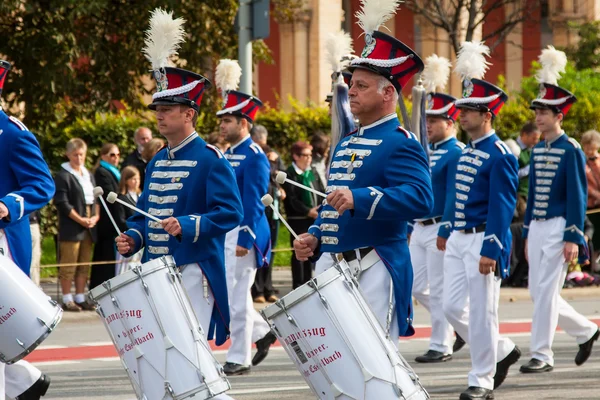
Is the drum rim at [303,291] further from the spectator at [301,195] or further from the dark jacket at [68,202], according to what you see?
the spectator at [301,195]

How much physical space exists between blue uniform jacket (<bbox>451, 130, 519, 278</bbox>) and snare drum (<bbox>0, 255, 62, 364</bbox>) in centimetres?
353

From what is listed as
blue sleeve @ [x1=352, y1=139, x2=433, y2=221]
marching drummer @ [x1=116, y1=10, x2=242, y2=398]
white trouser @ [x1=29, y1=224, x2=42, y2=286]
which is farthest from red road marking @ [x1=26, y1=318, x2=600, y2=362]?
blue sleeve @ [x1=352, y1=139, x2=433, y2=221]

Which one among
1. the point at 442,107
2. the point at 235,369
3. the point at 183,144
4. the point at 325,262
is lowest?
the point at 235,369

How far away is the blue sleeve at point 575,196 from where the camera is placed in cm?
1041

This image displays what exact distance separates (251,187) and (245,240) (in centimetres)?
44

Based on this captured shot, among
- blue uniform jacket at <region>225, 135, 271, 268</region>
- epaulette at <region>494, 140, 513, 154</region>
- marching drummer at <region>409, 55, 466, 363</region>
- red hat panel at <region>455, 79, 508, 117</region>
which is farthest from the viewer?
marching drummer at <region>409, 55, 466, 363</region>

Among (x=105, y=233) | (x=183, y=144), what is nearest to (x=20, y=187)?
(x=183, y=144)

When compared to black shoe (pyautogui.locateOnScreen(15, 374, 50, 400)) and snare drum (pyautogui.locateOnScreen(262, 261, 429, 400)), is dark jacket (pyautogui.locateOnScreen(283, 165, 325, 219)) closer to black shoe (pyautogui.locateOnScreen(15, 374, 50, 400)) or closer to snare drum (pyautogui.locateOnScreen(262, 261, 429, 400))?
black shoe (pyautogui.locateOnScreen(15, 374, 50, 400))

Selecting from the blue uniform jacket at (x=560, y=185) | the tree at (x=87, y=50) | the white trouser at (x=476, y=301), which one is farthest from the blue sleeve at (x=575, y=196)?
the tree at (x=87, y=50)

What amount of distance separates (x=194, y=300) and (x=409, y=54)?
182 centimetres

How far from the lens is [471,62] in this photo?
10.4 metres

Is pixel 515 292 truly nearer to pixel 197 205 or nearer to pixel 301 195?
pixel 301 195

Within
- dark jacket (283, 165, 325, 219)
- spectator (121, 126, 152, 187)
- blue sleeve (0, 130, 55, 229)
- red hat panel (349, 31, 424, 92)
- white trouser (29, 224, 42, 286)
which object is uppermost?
red hat panel (349, 31, 424, 92)

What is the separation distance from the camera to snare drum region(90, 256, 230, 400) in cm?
637
